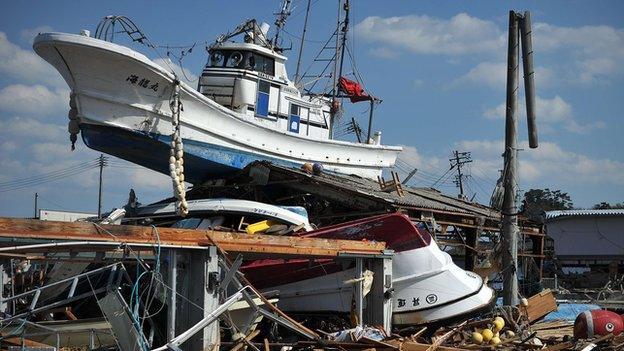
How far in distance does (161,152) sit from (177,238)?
12.5m

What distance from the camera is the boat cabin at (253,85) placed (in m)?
24.9

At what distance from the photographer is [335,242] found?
11.4m

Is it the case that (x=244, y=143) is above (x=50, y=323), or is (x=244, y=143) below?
above

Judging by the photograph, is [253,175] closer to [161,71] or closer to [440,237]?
[161,71]

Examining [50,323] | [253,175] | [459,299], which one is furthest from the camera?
[253,175]

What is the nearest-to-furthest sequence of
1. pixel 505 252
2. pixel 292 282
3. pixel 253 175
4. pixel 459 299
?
pixel 459 299
pixel 292 282
pixel 505 252
pixel 253 175

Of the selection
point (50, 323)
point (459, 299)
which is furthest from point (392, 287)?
point (50, 323)

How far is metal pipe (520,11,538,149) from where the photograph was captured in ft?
46.5

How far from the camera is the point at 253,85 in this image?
25125 millimetres

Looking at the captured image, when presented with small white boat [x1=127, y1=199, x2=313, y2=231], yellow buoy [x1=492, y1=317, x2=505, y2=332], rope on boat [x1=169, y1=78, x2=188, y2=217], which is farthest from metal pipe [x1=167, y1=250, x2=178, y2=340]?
small white boat [x1=127, y1=199, x2=313, y2=231]

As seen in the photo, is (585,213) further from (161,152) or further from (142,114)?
(142,114)

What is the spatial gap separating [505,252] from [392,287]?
9.45 feet

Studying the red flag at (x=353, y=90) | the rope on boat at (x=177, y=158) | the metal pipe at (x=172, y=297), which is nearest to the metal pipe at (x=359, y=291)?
the metal pipe at (x=172, y=297)

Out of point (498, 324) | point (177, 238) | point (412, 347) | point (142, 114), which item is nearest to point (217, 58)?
point (142, 114)
